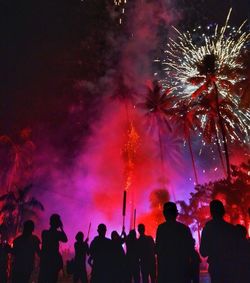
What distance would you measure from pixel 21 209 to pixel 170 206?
39776 mm

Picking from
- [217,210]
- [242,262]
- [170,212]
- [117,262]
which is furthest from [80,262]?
[242,262]

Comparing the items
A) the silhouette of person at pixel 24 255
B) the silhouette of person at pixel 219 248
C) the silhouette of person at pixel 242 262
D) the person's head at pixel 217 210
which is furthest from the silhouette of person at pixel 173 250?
the silhouette of person at pixel 24 255

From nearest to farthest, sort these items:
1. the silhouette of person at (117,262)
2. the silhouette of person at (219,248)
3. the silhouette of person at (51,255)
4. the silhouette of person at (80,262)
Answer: the silhouette of person at (219,248) < the silhouette of person at (51,255) < the silhouette of person at (117,262) < the silhouette of person at (80,262)

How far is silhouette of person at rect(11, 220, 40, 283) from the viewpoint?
7.69 metres

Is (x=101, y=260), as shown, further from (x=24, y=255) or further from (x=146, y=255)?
(x=146, y=255)

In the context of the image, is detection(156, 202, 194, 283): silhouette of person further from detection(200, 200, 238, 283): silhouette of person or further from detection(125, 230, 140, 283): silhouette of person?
detection(125, 230, 140, 283): silhouette of person

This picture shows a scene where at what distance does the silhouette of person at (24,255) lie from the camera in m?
7.69

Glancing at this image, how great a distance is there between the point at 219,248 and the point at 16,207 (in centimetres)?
4002

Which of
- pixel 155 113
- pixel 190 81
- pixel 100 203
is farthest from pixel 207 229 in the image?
pixel 100 203

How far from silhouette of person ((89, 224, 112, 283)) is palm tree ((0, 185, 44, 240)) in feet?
118

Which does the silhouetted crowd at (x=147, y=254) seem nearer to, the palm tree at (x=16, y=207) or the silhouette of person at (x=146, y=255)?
the silhouette of person at (x=146, y=255)

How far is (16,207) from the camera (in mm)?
42781

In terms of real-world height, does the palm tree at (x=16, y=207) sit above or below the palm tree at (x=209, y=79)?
below

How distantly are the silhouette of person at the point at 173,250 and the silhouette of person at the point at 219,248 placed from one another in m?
0.25
